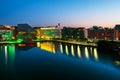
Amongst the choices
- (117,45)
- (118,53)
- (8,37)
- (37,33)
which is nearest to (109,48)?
(117,45)

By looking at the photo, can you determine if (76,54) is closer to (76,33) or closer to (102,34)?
(102,34)

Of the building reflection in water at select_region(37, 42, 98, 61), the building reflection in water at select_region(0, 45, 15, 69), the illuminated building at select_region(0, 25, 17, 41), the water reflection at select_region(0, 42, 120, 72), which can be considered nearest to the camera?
the building reflection in water at select_region(0, 45, 15, 69)

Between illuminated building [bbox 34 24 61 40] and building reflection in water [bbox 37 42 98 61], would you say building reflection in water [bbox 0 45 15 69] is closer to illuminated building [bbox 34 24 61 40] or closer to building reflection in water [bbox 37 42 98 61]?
building reflection in water [bbox 37 42 98 61]

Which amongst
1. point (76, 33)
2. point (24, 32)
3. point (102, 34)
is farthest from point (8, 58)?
point (24, 32)

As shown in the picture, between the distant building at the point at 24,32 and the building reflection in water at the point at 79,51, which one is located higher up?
the distant building at the point at 24,32

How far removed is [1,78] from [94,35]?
112 ft

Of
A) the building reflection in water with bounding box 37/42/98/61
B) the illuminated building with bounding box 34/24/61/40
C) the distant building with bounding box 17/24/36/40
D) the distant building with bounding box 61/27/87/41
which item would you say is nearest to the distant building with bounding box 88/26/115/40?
the distant building with bounding box 61/27/87/41

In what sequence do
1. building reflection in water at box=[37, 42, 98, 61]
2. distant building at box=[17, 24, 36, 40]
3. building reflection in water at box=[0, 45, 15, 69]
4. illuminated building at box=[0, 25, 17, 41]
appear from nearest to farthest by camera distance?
building reflection in water at box=[0, 45, 15, 69], building reflection in water at box=[37, 42, 98, 61], illuminated building at box=[0, 25, 17, 41], distant building at box=[17, 24, 36, 40]

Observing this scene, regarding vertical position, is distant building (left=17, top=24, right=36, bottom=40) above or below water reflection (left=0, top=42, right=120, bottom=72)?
above

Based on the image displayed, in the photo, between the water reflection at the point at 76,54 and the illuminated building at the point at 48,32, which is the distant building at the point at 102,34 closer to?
the water reflection at the point at 76,54

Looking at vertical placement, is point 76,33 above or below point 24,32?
below

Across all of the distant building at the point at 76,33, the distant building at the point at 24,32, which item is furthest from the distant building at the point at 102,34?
the distant building at the point at 24,32

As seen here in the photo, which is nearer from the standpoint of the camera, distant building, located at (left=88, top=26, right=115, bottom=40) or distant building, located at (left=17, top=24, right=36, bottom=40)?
distant building, located at (left=88, top=26, right=115, bottom=40)

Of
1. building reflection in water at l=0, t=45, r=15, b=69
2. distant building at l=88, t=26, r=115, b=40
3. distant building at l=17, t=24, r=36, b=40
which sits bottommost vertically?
building reflection in water at l=0, t=45, r=15, b=69
